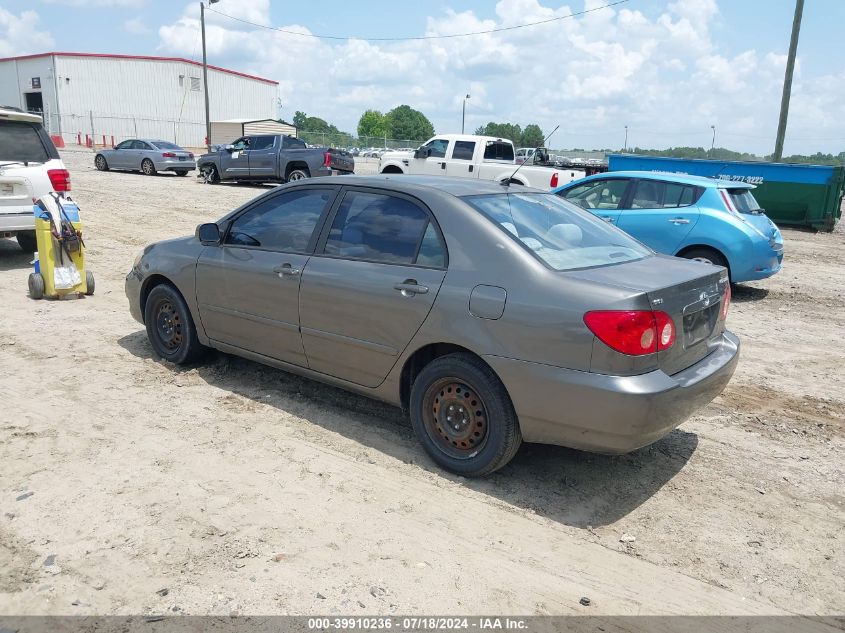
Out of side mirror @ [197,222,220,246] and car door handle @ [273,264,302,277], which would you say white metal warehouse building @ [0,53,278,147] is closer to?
side mirror @ [197,222,220,246]

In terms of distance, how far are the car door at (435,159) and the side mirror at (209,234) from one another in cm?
1331

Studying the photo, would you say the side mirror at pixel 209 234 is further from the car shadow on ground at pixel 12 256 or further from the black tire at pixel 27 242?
the black tire at pixel 27 242

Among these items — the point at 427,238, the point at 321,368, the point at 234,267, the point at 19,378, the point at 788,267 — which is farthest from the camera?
the point at 788,267

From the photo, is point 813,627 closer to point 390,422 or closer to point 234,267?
point 390,422

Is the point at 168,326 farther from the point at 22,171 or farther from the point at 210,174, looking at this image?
the point at 210,174

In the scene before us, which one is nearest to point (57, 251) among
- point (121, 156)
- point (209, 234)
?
point (209, 234)

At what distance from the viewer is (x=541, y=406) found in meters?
3.48

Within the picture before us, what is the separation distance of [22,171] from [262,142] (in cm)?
1382

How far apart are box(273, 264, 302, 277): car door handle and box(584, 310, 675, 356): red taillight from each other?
6.79 feet

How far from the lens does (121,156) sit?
1016 inches

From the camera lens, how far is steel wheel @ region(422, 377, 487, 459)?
3.78m

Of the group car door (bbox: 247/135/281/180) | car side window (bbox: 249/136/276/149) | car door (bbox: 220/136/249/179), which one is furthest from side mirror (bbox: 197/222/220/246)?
car door (bbox: 220/136/249/179)

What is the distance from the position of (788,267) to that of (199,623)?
11.7 meters

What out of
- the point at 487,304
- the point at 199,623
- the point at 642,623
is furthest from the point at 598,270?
the point at 199,623
